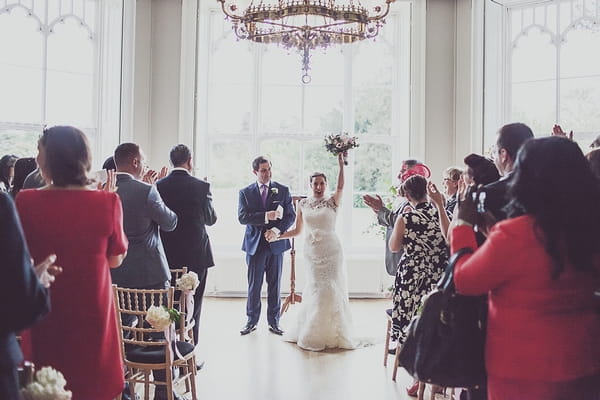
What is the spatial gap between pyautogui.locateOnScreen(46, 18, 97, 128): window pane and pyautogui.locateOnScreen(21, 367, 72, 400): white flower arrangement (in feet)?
17.9

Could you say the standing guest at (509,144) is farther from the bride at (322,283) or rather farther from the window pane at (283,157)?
the window pane at (283,157)

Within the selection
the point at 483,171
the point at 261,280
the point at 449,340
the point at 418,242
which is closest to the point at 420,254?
the point at 418,242

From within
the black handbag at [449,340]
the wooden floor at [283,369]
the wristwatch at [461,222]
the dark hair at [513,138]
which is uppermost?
the dark hair at [513,138]

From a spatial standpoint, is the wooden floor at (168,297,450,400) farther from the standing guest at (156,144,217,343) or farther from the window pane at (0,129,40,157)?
the window pane at (0,129,40,157)

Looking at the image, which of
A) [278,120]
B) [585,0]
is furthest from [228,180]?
[585,0]

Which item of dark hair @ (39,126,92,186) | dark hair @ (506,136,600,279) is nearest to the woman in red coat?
dark hair @ (506,136,600,279)

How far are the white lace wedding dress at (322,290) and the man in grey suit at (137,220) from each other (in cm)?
197

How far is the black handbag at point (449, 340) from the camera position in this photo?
1981 millimetres

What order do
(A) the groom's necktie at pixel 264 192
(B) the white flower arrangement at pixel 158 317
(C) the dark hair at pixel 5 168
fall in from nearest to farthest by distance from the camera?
(B) the white flower arrangement at pixel 158 317 → (C) the dark hair at pixel 5 168 → (A) the groom's necktie at pixel 264 192

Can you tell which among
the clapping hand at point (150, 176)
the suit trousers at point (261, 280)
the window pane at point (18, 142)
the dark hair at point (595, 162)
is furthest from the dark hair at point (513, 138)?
the window pane at point (18, 142)

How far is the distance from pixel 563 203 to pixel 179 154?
10.9 feet

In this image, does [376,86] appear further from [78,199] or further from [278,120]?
[78,199]

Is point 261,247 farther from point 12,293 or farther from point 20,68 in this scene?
point 12,293

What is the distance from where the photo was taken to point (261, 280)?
5824 mm
